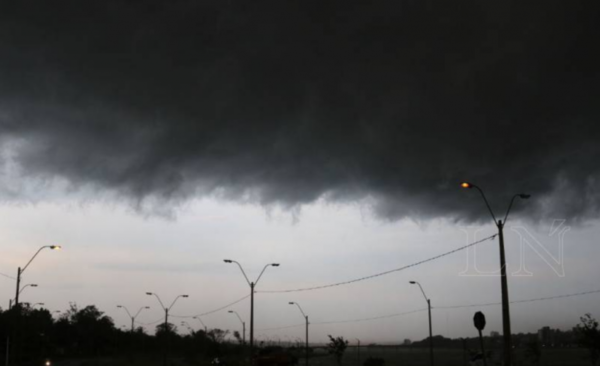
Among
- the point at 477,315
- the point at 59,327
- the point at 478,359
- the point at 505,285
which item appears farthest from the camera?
the point at 59,327

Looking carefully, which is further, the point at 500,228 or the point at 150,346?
the point at 150,346

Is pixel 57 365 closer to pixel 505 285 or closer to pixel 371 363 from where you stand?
pixel 371 363

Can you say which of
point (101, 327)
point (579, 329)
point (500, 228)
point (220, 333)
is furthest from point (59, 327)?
point (500, 228)

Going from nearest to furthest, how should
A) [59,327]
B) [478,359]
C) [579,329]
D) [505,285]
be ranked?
[478,359] → [505,285] → [579,329] → [59,327]

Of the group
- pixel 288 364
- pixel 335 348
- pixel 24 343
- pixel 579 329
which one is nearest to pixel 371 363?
pixel 288 364

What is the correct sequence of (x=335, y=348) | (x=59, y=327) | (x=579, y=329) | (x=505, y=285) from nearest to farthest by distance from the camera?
1. (x=505, y=285)
2. (x=579, y=329)
3. (x=335, y=348)
4. (x=59, y=327)

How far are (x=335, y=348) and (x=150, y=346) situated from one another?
93.9 m

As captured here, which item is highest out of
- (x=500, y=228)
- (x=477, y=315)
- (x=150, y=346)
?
(x=500, y=228)

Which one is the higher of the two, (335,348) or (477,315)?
(477,315)

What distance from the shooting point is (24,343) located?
98938mm

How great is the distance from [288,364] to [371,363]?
956 centimetres

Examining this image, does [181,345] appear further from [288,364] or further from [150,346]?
[288,364]

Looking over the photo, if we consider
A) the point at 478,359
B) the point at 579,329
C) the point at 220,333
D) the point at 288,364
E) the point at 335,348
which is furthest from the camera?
the point at 220,333

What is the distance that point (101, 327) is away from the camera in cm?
14725
